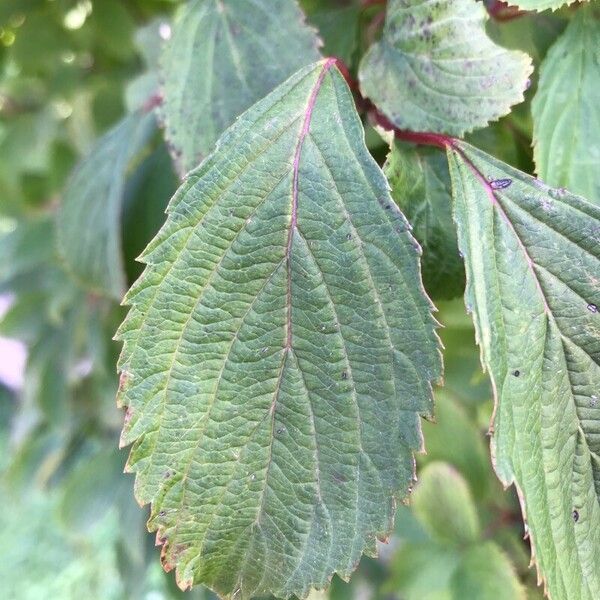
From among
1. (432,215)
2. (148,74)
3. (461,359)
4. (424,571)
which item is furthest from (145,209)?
(424,571)

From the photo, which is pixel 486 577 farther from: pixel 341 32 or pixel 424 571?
pixel 341 32

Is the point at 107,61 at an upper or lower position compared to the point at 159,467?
upper

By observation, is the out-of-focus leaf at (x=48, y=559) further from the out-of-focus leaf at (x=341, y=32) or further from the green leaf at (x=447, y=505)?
the out-of-focus leaf at (x=341, y=32)

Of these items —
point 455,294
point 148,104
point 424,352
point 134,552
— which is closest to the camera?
point 424,352

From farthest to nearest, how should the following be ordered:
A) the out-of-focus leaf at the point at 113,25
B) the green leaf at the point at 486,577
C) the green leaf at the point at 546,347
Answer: the out-of-focus leaf at the point at 113,25, the green leaf at the point at 486,577, the green leaf at the point at 546,347

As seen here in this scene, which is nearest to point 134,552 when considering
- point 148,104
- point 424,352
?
point 148,104

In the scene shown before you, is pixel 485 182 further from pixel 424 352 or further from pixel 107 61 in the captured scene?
pixel 107 61

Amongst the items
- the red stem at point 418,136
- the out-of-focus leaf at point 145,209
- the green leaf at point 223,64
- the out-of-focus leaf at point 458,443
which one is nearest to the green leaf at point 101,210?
the out-of-focus leaf at point 145,209
